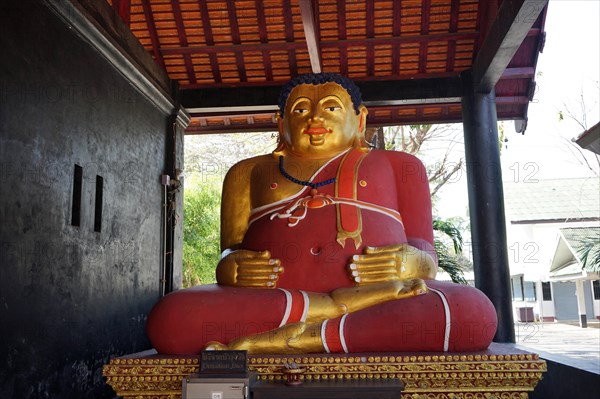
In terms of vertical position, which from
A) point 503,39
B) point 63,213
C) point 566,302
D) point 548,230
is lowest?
point 566,302

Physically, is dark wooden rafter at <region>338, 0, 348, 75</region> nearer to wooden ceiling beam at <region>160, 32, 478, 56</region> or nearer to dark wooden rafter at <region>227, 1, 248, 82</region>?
wooden ceiling beam at <region>160, 32, 478, 56</region>

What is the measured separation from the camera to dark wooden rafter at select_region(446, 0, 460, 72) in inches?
199

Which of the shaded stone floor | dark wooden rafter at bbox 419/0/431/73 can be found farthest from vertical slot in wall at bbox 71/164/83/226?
the shaded stone floor

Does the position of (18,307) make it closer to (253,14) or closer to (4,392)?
(4,392)

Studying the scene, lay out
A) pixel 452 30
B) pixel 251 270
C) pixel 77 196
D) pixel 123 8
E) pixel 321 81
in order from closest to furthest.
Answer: pixel 251 270 → pixel 321 81 → pixel 77 196 → pixel 123 8 → pixel 452 30

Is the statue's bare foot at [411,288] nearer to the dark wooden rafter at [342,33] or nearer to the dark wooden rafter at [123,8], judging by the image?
the dark wooden rafter at [342,33]

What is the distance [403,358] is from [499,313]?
2.88 m

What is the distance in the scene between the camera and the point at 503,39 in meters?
4.18

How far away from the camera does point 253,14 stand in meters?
5.20

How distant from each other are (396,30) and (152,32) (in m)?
2.32

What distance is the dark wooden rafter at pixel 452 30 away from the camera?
16.6ft

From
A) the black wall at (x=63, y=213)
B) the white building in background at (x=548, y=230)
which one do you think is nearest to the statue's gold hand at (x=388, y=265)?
the black wall at (x=63, y=213)

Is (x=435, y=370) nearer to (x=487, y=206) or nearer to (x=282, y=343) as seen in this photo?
(x=282, y=343)

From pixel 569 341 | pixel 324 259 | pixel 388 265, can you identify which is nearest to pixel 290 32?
pixel 324 259
